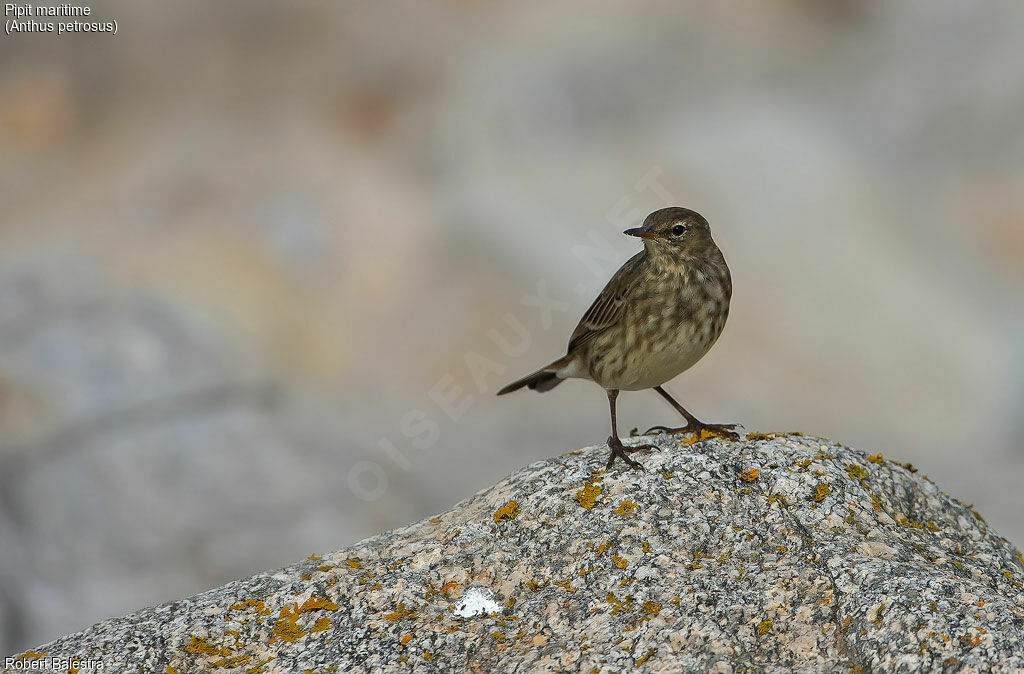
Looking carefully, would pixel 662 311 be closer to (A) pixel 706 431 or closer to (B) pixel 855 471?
(A) pixel 706 431

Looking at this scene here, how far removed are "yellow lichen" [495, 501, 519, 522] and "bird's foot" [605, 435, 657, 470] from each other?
0.52m

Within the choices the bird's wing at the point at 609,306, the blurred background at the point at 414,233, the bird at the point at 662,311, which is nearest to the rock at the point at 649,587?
the bird at the point at 662,311

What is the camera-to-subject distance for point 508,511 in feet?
16.0

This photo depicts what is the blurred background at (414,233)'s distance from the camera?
10.6 meters

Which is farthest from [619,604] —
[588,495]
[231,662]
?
[231,662]

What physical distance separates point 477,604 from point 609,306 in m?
2.61

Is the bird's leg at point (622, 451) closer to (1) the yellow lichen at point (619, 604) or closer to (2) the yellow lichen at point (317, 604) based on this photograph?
(1) the yellow lichen at point (619, 604)

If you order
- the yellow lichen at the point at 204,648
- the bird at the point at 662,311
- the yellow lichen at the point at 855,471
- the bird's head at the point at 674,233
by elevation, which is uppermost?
the bird's head at the point at 674,233

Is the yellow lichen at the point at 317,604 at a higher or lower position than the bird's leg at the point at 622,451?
lower

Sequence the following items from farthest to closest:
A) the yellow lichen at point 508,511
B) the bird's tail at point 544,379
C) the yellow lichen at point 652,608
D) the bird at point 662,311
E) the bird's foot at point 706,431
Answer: the bird's tail at point 544,379, the bird at point 662,311, the bird's foot at point 706,431, the yellow lichen at point 508,511, the yellow lichen at point 652,608

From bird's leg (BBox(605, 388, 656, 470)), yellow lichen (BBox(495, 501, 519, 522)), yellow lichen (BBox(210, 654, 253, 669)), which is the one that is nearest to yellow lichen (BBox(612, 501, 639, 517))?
bird's leg (BBox(605, 388, 656, 470))

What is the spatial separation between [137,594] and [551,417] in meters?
4.50

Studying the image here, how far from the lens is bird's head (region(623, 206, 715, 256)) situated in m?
6.30

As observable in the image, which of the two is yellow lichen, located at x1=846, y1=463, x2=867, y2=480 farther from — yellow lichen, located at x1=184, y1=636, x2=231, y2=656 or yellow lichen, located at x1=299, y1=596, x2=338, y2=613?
yellow lichen, located at x1=184, y1=636, x2=231, y2=656
